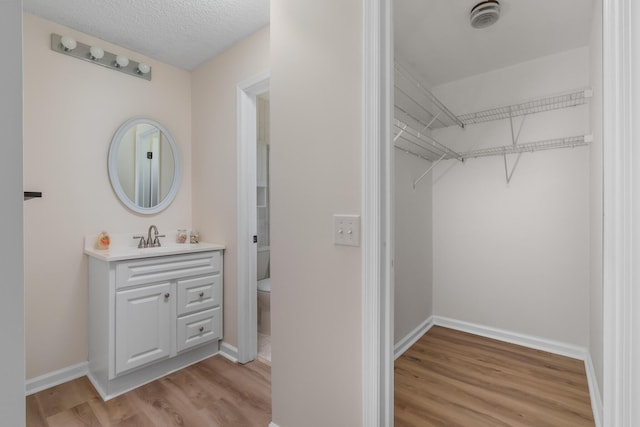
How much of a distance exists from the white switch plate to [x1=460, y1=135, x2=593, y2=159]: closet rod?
208 centimetres

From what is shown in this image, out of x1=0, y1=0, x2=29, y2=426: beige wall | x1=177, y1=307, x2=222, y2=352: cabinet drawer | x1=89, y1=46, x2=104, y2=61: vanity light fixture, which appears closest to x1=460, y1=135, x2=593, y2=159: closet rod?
x1=177, y1=307, x2=222, y2=352: cabinet drawer

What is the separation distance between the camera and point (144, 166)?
254 centimetres

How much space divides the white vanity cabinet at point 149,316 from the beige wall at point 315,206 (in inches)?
41.3

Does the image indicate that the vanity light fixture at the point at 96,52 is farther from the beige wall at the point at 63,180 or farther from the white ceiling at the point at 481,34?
the white ceiling at the point at 481,34

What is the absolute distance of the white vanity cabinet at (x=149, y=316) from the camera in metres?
1.92

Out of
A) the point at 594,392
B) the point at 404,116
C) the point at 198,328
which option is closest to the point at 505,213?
the point at 404,116

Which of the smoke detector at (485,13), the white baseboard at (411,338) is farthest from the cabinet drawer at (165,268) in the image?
the smoke detector at (485,13)

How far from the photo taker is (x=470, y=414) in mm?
1745

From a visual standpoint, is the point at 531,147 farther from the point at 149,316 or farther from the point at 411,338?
the point at 149,316

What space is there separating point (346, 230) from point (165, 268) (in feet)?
5.06

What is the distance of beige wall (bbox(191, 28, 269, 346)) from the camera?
7.67 feet

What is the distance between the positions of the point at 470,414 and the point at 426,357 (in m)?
0.66

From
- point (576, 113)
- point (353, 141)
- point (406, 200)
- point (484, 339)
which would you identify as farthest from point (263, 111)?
point (484, 339)
